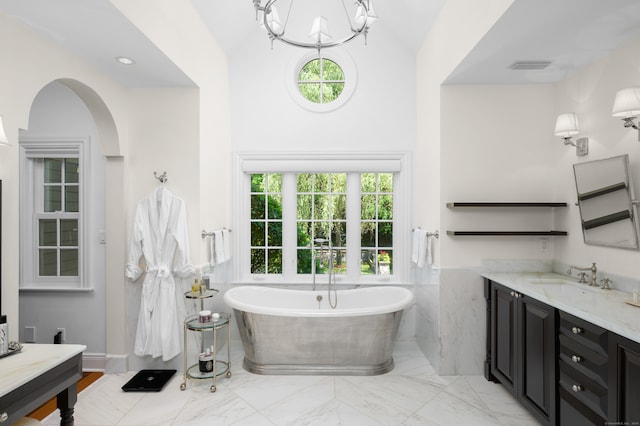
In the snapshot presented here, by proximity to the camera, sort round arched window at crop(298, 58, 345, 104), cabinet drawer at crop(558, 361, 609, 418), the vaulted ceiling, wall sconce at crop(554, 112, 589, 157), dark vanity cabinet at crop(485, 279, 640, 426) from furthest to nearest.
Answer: round arched window at crop(298, 58, 345, 104) < wall sconce at crop(554, 112, 589, 157) < the vaulted ceiling < cabinet drawer at crop(558, 361, 609, 418) < dark vanity cabinet at crop(485, 279, 640, 426)

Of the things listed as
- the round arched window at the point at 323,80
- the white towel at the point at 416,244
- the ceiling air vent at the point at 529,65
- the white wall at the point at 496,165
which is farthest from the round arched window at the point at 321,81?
the ceiling air vent at the point at 529,65

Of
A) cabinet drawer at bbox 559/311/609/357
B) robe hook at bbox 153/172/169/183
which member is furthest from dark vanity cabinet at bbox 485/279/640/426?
robe hook at bbox 153/172/169/183

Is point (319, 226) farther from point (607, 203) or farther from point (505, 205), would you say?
point (607, 203)

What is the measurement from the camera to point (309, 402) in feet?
9.44

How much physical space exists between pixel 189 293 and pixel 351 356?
1.50 m

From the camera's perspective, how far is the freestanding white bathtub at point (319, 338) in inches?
128

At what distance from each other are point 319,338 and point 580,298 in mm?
1938

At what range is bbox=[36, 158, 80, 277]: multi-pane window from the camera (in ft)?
11.9

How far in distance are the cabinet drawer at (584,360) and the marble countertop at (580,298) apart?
18 cm

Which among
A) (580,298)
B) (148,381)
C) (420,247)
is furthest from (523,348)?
(148,381)

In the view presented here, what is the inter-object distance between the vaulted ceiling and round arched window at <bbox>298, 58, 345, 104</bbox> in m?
0.90

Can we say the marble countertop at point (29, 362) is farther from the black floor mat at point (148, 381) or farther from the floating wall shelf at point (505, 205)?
the floating wall shelf at point (505, 205)

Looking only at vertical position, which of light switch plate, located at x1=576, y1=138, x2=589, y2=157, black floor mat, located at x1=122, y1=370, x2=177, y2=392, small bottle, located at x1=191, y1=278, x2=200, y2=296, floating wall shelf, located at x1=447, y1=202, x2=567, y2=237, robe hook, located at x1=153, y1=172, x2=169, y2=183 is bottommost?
black floor mat, located at x1=122, y1=370, x2=177, y2=392

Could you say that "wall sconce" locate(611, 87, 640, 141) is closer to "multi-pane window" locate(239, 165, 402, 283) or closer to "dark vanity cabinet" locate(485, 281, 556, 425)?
"dark vanity cabinet" locate(485, 281, 556, 425)
